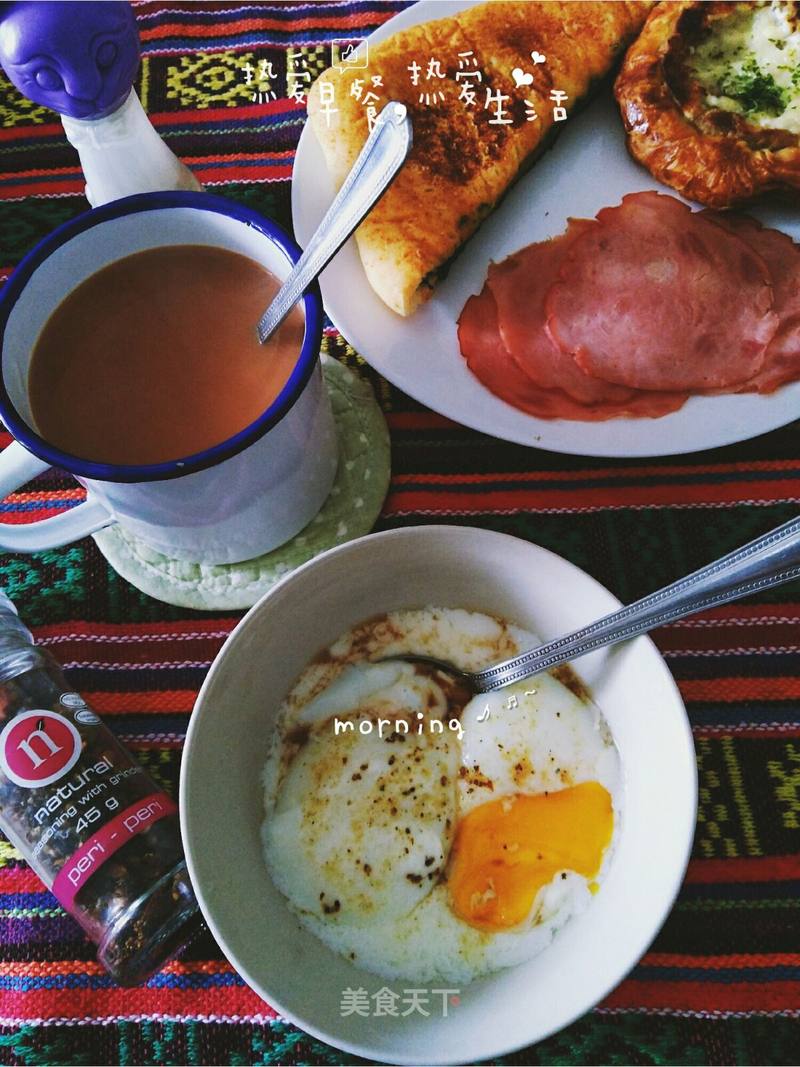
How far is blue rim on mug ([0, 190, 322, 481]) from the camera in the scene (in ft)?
2.41

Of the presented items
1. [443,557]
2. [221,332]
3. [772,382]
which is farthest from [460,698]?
[772,382]

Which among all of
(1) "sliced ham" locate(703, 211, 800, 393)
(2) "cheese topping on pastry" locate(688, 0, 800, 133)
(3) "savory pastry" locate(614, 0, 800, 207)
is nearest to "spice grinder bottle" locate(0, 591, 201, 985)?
(1) "sliced ham" locate(703, 211, 800, 393)

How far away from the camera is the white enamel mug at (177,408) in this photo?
750 millimetres

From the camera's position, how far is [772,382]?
3.49ft

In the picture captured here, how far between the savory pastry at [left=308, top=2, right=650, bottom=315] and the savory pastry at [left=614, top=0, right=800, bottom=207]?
0.27 ft

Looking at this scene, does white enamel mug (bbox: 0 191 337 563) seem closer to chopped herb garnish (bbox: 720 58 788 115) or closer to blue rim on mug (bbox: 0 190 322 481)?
blue rim on mug (bbox: 0 190 322 481)

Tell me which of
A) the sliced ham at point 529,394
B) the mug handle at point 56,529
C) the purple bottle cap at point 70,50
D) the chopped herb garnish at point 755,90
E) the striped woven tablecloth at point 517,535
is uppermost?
the purple bottle cap at point 70,50

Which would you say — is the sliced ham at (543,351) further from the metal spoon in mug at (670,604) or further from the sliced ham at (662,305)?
the metal spoon in mug at (670,604)

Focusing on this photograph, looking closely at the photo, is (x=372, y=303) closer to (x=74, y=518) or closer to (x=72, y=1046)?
(x=74, y=518)

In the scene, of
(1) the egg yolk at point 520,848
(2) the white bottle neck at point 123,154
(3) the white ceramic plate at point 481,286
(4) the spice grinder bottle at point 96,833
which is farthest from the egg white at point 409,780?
(2) the white bottle neck at point 123,154

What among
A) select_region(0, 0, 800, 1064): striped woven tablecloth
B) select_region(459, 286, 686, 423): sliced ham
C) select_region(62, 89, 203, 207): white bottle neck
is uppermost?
select_region(62, 89, 203, 207): white bottle neck

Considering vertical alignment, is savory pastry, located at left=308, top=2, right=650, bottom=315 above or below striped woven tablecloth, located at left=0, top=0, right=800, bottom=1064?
above

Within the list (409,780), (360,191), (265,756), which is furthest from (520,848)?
(360,191)

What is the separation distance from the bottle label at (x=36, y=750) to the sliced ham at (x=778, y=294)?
2.75 feet
